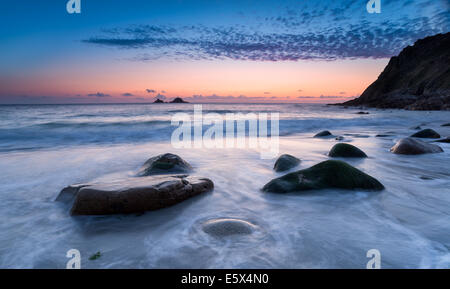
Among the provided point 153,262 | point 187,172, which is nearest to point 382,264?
point 153,262

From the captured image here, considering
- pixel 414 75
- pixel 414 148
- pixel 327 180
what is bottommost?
pixel 327 180

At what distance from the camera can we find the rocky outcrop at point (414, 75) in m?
36.8

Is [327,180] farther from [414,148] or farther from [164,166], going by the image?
[414,148]

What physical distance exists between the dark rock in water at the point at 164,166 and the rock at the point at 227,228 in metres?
1.94

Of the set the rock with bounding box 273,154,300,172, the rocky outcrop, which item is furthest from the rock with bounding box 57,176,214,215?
the rocky outcrop

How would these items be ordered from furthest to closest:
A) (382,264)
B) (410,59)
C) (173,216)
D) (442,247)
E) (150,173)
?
(410,59), (150,173), (173,216), (442,247), (382,264)

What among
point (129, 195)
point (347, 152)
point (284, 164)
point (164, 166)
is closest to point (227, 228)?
point (129, 195)

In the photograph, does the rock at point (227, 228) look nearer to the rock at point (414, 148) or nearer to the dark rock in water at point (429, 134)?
the rock at point (414, 148)

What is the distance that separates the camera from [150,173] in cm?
389

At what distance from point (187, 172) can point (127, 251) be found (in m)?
2.33

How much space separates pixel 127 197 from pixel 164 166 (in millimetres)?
1569

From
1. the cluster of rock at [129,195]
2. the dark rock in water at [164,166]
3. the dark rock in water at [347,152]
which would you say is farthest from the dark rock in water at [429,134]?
the cluster of rock at [129,195]

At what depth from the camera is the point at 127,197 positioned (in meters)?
2.39
